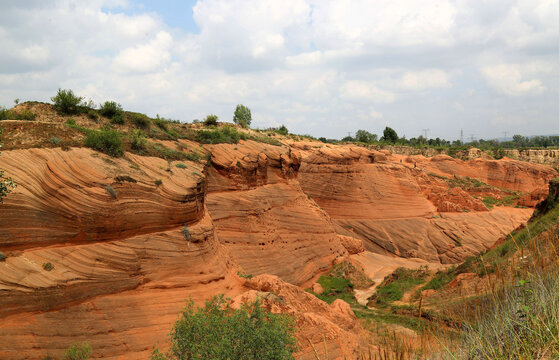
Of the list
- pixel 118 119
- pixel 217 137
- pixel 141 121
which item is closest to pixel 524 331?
pixel 118 119

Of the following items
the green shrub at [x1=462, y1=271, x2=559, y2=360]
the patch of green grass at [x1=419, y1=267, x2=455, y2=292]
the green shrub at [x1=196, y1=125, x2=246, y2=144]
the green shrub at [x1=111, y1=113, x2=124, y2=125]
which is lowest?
the patch of green grass at [x1=419, y1=267, x2=455, y2=292]

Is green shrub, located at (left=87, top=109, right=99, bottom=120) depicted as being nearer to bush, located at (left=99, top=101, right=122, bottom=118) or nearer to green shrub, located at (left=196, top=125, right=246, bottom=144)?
bush, located at (left=99, top=101, right=122, bottom=118)

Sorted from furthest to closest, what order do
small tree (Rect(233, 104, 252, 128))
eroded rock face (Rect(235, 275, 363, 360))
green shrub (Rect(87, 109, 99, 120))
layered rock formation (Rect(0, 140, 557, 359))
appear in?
small tree (Rect(233, 104, 252, 128))
green shrub (Rect(87, 109, 99, 120))
eroded rock face (Rect(235, 275, 363, 360))
layered rock formation (Rect(0, 140, 557, 359))

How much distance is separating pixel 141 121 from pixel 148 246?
7.25 meters

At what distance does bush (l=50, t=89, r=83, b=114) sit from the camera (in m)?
13.7

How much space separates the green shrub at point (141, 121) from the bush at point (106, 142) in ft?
14.1

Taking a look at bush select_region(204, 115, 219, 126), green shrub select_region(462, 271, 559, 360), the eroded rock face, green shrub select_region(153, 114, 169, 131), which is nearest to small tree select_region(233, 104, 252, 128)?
bush select_region(204, 115, 219, 126)

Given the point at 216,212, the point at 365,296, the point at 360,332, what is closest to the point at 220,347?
the point at 360,332

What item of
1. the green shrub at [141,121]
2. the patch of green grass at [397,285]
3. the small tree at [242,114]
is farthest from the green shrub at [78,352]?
the small tree at [242,114]

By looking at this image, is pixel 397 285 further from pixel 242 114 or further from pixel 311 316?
pixel 242 114

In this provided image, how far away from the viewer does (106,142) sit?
37.2ft

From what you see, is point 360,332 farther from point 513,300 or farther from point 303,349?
point 513,300

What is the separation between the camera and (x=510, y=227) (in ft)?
110

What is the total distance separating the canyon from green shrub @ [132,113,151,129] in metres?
1.37
